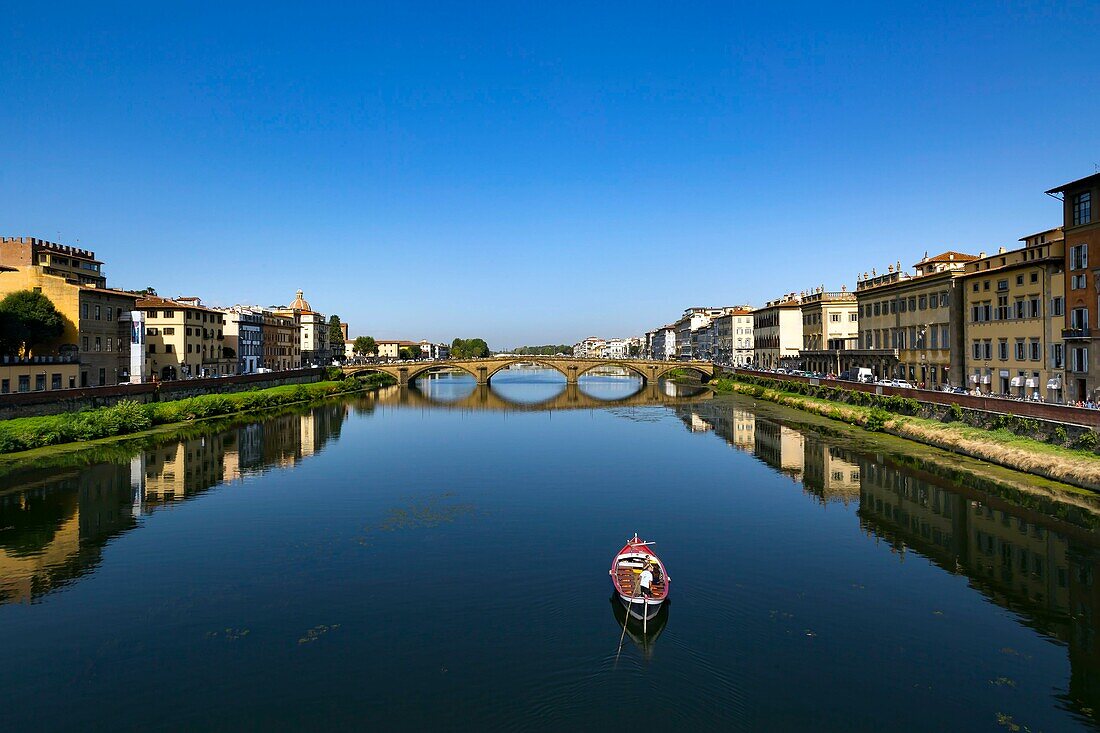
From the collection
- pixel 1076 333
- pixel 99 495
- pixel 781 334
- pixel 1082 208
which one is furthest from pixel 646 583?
pixel 781 334

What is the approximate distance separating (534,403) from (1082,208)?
62.4 m

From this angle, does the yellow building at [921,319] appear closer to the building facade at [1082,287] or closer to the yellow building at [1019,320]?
the yellow building at [1019,320]

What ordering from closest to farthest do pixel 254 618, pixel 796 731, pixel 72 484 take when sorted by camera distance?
1. pixel 796 731
2. pixel 254 618
3. pixel 72 484

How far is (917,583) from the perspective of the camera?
71.3ft

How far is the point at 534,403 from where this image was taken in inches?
3600

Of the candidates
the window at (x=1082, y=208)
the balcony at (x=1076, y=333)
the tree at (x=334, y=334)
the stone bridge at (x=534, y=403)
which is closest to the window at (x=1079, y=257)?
the window at (x=1082, y=208)

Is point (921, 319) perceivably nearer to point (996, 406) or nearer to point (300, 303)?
point (996, 406)

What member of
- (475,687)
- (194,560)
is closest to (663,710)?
(475,687)

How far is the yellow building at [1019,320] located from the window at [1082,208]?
280 centimetres

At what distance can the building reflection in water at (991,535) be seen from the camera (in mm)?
18641

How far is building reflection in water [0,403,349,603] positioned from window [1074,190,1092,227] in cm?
5007

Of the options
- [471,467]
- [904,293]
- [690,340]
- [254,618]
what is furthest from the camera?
[690,340]

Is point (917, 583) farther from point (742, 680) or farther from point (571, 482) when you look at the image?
point (571, 482)

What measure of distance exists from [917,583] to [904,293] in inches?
2007
